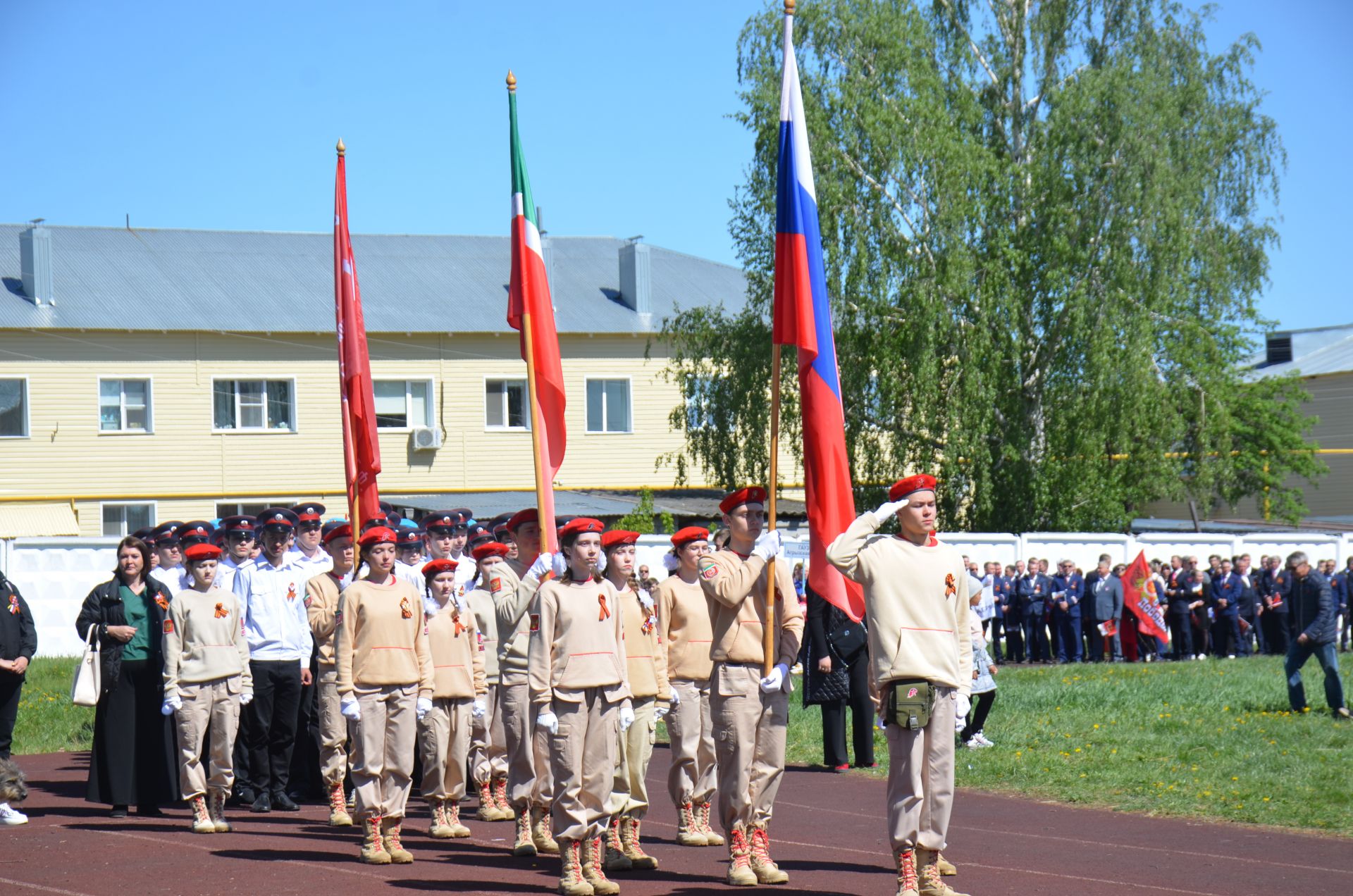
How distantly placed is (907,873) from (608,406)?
112 ft

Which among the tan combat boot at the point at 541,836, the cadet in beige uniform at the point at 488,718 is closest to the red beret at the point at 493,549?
the cadet in beige uniform at the point at 488,718

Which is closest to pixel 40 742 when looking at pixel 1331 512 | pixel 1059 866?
pixel 1059 866

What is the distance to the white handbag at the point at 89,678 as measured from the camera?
11812mm

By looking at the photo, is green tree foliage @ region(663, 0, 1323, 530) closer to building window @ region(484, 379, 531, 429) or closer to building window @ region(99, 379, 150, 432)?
building window @ region(484, 379, 531, 429)

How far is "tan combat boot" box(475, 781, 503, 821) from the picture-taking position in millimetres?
11328

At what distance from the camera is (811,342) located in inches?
381

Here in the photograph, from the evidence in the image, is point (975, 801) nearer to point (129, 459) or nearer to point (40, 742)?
point (40, 742)

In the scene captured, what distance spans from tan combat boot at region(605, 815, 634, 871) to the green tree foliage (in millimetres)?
23236

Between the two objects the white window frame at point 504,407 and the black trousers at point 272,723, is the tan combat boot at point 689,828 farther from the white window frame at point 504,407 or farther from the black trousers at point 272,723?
the white window frame at point 504,407

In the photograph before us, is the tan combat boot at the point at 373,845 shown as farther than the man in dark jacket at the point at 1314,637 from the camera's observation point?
No

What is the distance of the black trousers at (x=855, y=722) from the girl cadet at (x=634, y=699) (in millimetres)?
4511

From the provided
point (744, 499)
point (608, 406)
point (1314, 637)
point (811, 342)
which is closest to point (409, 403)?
point (608, 406)

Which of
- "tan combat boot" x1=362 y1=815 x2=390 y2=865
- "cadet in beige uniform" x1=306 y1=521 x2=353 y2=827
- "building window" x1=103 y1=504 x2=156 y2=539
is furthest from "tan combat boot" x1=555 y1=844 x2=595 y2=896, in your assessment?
"building window" x1=103 y1=504 x2=156 y2=539

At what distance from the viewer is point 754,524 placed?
9328 mm
